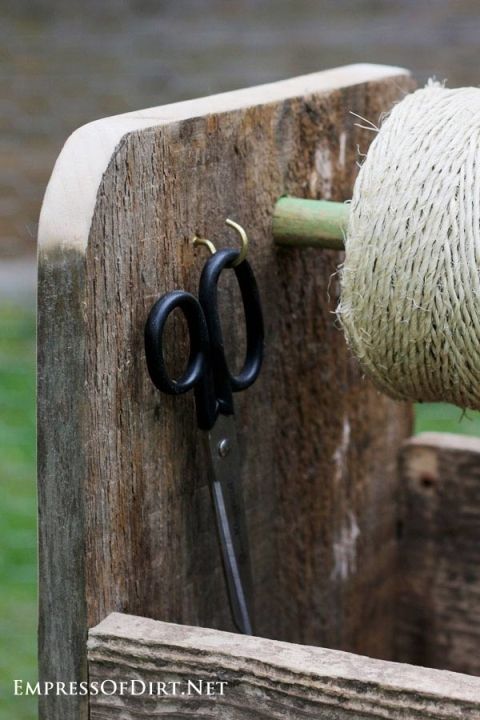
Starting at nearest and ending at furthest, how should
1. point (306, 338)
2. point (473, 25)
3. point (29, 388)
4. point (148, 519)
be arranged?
point (148, 519)
point (306, 338)
point (29, 388)
point (473, 25)

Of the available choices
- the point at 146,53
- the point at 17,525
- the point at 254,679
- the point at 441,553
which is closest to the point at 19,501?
the point at 17,525

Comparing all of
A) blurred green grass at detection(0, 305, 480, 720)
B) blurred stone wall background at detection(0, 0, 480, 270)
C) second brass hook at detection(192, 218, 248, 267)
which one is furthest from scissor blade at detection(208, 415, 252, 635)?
blurred stone wall background at detection(0, 0, 480, 270)

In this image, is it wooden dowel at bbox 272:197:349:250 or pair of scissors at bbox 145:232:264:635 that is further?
wooden dowel at bbox 272:197:349:250

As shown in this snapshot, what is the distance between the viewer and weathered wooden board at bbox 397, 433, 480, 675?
4.17 ft

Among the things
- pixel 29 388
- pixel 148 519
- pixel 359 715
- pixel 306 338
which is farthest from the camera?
pixel 29 388

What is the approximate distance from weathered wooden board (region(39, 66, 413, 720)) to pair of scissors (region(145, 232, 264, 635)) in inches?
0.8

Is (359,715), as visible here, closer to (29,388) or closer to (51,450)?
(51,450)

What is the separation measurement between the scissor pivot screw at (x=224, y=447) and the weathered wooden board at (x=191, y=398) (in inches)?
0.8

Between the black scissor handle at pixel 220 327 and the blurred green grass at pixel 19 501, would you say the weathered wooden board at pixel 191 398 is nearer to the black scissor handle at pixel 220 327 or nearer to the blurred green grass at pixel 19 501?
the black scissor handle at pixel 220 327

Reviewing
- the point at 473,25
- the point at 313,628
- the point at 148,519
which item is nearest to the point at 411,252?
the point at 148,519

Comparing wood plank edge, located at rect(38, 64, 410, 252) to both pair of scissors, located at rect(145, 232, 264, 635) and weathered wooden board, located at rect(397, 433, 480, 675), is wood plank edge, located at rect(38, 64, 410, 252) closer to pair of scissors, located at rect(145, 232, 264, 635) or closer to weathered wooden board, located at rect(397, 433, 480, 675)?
pair of scissors, located at rect(145, 232, 264, 635)

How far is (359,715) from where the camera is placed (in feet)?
2.38

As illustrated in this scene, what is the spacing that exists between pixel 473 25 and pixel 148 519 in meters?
3.70

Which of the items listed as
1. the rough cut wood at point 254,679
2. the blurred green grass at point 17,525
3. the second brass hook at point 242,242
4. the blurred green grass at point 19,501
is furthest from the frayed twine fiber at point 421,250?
the blurred green grass at point 17,525
